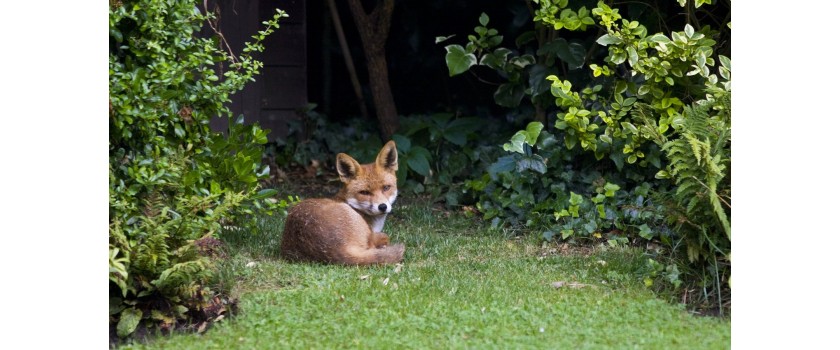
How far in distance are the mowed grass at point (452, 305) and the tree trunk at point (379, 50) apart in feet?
10.9

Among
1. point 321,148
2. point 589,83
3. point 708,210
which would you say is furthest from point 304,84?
point 708,210

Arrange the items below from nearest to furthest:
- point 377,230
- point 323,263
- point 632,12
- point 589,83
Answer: point 323,263 → point 377,230 → point 632,12 → point 589,83

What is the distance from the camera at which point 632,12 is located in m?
7.18

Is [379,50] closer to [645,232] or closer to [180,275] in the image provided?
[645,232]

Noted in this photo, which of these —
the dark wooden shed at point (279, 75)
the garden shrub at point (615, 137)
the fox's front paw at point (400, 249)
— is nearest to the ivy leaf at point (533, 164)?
the garden shrub at point (615, 137)

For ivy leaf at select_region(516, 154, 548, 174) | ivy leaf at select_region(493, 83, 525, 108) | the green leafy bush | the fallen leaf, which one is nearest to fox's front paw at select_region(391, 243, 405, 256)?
the fallen leaf

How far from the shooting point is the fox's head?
20.2 ft

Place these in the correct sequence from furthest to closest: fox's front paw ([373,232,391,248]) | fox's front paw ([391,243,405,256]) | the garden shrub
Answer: fox's front paw ([373,232,391,248]) → fox's front paw ([391,243,405,256]) → the garden shrub

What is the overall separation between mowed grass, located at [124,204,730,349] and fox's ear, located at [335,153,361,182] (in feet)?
2.16

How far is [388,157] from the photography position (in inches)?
253

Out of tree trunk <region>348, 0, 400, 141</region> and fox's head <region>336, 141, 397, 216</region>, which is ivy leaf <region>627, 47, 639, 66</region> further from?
tree trunk <region>348, 0, 400, 141</region>

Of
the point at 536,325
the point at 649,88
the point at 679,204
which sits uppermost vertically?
the point at 649,88

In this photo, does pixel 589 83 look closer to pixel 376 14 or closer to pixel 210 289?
pixel 376 14

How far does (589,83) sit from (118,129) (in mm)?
4282
